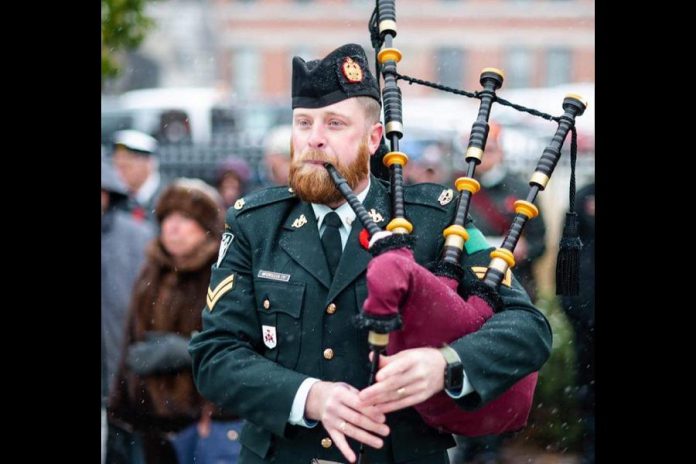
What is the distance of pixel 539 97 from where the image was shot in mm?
14125

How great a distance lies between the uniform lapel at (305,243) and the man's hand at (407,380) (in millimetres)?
390

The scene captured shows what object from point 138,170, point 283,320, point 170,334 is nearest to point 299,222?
point 283,320

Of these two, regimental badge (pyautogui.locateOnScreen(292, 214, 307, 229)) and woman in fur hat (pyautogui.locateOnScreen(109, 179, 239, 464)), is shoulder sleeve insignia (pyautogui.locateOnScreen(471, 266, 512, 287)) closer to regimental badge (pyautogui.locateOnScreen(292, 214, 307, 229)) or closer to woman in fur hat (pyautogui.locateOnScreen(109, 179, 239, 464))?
regimental badge (pyautogui.locateOnScreen(292, 214, 307, 229))

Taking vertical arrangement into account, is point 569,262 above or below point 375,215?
below

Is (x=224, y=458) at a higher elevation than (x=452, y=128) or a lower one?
lower

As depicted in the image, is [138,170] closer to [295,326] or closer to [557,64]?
[295,326]

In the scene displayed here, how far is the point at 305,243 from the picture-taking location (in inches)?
109

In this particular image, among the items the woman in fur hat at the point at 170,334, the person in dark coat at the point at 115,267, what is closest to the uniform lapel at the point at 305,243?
the woman in fur hat at the point at 170,334

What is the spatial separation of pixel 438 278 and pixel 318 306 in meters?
0.35
